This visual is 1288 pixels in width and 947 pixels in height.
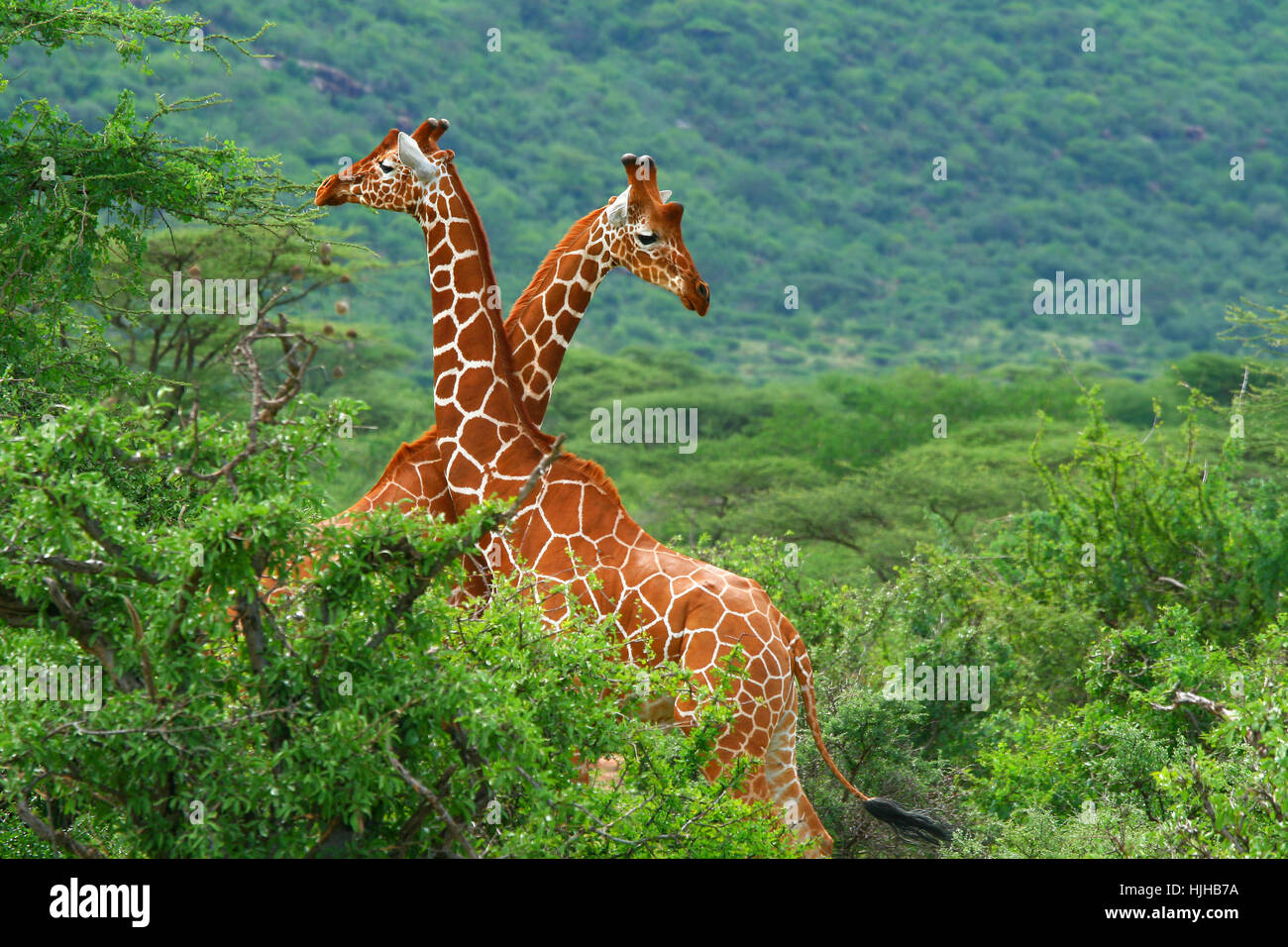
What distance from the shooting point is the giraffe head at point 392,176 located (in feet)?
27.4

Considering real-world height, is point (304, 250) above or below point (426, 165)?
above

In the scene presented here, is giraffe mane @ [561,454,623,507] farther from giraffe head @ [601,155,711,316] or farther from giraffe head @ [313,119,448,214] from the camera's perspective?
giraffe head @ [313,119,448,214]

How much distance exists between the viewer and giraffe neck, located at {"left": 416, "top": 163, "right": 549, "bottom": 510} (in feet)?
26.2

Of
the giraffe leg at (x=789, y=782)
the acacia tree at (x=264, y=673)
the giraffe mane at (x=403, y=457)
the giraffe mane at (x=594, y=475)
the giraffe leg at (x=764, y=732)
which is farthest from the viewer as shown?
the giraffe mane at (x=403, y=457)

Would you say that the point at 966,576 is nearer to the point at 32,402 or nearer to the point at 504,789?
the point at 32,402

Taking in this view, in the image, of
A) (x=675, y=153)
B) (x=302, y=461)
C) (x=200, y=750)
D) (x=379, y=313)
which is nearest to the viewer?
(x=200, y=750)

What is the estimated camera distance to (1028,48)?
78062 mm

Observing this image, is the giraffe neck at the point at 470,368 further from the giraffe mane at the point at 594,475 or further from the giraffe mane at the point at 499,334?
the giraffe mane at the point at 594,475

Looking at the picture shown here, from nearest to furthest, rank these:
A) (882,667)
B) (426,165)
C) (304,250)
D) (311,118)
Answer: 1. (426,165)
2. (882,667)
3. (304,250)
4. (311,118)

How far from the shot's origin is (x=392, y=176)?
840 centimetres

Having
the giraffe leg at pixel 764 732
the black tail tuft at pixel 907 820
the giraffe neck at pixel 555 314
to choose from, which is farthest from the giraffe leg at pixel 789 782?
the giraffe neck at pixel 555 314

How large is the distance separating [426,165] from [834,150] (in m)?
66.7

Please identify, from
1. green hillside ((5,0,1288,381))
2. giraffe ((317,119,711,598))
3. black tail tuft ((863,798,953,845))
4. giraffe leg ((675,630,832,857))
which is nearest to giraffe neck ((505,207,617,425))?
giraffe ((317,119,711,598))
